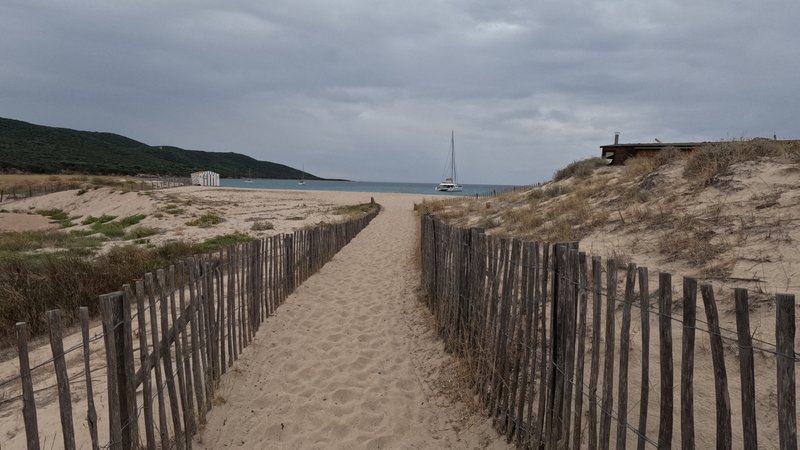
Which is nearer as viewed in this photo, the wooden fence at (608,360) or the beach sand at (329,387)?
the wooden fence at (608,360)

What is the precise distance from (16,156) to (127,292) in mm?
105272

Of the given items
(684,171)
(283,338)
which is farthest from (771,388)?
(684,171)

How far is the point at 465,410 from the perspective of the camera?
3893 millimetres

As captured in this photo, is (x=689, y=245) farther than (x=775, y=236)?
Yes

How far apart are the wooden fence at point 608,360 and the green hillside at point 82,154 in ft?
295

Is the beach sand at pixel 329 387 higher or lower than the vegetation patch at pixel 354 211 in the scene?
lower

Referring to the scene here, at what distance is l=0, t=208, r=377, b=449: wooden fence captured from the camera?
223cm

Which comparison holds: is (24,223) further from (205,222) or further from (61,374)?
(61,374)

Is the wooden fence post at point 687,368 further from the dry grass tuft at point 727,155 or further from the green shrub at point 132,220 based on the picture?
the green shrub at point 132,220

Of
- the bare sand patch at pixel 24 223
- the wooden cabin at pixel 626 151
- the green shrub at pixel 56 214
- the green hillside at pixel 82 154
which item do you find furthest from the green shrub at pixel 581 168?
the green hillside at pixel 82 154

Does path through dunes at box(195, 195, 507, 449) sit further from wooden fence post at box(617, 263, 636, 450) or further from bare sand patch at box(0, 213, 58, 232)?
bare sand patch at box(0, 213, 58, 232)

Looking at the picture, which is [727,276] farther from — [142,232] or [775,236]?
[142,232]

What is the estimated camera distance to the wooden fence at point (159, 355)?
7.31 ft

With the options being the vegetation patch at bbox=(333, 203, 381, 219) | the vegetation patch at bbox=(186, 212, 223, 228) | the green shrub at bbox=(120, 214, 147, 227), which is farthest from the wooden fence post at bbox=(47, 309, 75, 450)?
the green shrub at bbox=(120, 214, 147, 227)
